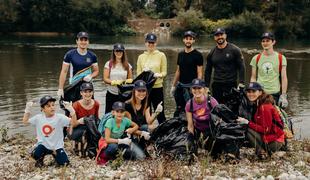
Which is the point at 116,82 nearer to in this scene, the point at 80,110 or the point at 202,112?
the point at 80,110

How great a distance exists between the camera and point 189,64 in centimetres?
821

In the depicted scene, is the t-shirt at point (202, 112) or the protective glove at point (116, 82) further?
the protective glove at point (116, 82)

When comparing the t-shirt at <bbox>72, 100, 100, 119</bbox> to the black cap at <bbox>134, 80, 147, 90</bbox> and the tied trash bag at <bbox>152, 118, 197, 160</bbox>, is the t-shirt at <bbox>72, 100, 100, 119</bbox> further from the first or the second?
the tied trash bag at <bbox>152, 118, 197, 160</bbox>

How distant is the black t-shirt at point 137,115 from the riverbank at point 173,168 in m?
0.63

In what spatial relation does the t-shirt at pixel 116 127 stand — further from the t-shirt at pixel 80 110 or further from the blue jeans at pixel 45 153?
the blue jeans at pixel 45 153

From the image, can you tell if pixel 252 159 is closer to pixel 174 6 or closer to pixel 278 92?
pixel 278 92

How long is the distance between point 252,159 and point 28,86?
43.4 feet

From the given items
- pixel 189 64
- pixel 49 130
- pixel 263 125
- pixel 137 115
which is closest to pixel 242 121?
pixel 263 125

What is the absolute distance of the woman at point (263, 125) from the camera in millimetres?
7172

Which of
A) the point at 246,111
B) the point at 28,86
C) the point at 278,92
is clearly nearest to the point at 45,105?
the point at 246,111

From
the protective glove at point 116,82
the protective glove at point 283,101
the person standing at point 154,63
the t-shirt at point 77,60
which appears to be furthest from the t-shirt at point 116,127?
the protective glove at point 283,101

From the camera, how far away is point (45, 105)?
23.4ft

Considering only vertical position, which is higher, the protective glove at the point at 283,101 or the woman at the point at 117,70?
the woman at the point at 117,70

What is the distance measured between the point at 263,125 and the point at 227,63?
142 cm
